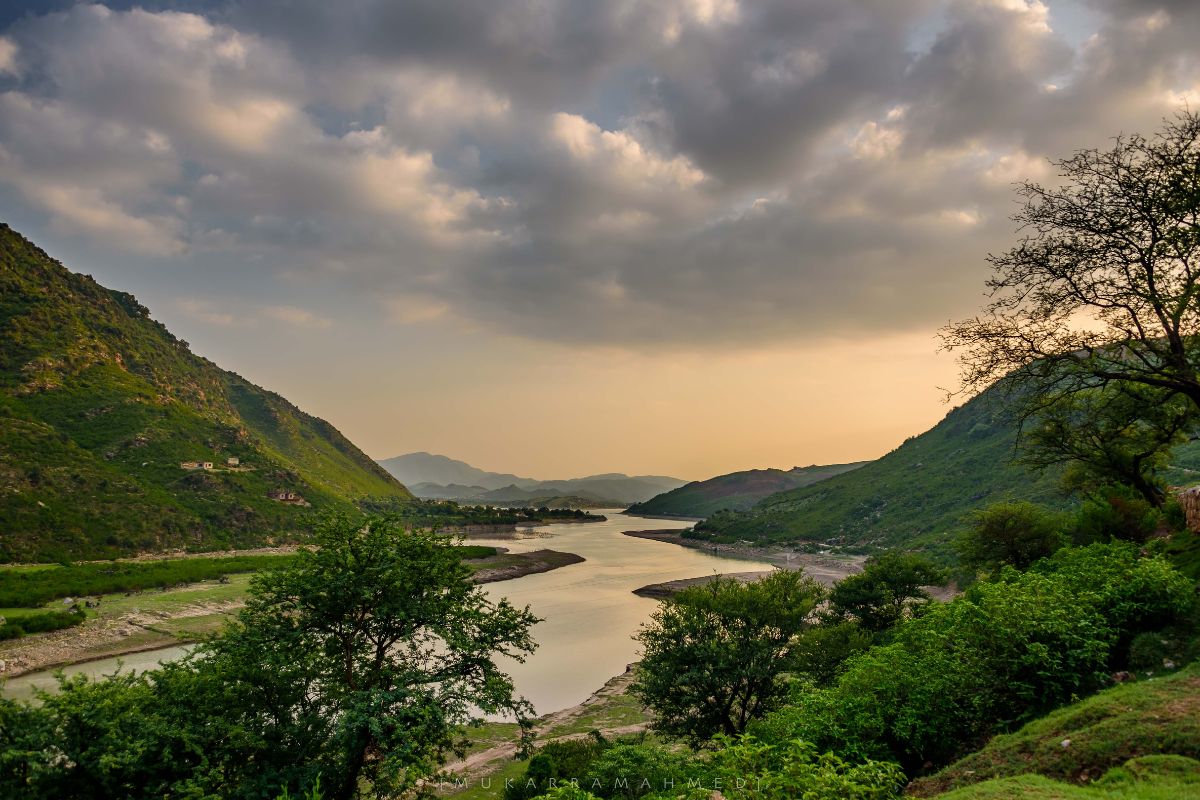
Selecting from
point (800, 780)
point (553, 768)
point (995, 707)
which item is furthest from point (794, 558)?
point (800, 780)

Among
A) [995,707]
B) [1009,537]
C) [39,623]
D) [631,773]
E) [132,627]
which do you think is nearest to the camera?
[995,707]

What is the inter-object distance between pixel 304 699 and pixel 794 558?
12699 cm

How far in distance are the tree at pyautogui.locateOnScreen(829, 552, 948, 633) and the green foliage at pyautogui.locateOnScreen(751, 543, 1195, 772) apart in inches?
1022

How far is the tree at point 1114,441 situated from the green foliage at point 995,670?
34.6 ft

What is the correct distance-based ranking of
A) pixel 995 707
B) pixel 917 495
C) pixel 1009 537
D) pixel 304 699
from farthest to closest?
pixel 917 495 < pixel 1009 537 < pixel 304 699 < pixel 995 707

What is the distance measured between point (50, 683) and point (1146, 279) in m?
62.2

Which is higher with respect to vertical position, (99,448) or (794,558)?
(99,448)

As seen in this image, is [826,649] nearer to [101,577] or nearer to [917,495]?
[101,577]

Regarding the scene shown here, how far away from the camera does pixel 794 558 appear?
5034 inches

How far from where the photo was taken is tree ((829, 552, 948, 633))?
3878 centimetres

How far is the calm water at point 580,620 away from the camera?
134ft

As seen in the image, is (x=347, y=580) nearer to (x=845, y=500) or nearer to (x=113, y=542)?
(x=113, y=542)

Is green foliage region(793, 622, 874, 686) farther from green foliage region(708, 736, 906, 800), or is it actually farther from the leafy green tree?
green foliage region(708, 736, 906, 800)

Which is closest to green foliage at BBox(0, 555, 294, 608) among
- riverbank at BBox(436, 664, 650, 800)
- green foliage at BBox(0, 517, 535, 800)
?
riverbank at BBox(436, 664, 650, 800)
